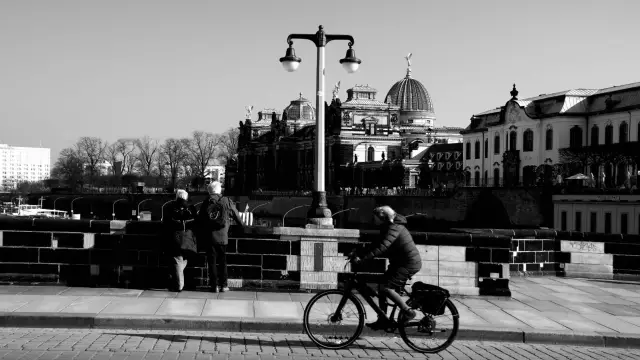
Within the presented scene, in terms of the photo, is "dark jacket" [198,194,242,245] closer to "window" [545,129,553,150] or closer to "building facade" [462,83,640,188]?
"building facade" [462,83,640,188]

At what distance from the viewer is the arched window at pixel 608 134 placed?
67375 millimetres

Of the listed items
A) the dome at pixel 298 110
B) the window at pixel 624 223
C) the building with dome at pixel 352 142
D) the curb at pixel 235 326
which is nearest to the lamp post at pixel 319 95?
the curb at pixel 235 326

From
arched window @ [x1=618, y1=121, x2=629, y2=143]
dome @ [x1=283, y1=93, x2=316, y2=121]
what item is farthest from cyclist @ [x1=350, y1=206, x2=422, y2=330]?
dome @ [x1=283, y1=93, x2=316, y2=121]

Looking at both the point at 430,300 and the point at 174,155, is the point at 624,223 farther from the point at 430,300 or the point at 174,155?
the point at 174,155

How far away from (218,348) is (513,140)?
69.1 m

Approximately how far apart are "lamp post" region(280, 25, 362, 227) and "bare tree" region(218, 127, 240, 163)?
175060 mm

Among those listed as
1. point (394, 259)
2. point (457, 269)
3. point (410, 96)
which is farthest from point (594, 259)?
point (410, 96)

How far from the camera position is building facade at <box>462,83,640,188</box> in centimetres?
6525

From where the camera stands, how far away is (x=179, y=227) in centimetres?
1522

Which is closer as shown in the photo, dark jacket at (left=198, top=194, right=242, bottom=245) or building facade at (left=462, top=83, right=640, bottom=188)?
dark jacket at (left=198, top=194, right=242, bottom=245)

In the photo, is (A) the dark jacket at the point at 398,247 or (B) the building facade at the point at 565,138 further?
(B) the building facade at the point at 565,138

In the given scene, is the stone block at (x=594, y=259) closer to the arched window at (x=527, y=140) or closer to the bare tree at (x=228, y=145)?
the arched window at (x=527, y=140)

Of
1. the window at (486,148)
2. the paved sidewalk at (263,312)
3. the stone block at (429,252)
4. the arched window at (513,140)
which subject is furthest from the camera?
the window at (486,148)

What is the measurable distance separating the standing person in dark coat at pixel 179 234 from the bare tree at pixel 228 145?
586 feet
